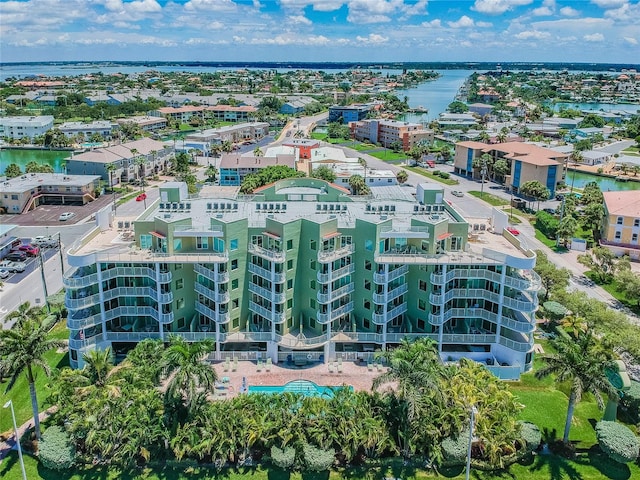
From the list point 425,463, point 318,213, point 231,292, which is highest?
point 318,213

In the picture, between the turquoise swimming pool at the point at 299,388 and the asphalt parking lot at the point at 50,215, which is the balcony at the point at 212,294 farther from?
the asphalt parking lot at the point at 50,215

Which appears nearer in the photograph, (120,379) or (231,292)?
(120,379)

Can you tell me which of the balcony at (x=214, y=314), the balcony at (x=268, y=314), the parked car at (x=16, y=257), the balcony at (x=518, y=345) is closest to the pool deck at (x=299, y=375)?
the balcony at (x=214, y=314)

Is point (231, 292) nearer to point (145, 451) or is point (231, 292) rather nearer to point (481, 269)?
point (145, 451)

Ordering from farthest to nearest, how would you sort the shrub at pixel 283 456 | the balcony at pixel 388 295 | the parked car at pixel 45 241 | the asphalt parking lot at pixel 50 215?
the asphalt parking lot at pixel 50 215 → the parked car at pixel 45 241 → the balcony at pixel 388 295 → the shrub at pixel 283 456

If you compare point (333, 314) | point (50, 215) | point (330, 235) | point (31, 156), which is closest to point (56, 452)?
point (333, 314)

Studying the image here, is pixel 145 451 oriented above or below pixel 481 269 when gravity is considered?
below

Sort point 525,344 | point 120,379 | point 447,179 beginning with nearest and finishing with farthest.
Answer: point 120,379, point 525,344, point 447,179

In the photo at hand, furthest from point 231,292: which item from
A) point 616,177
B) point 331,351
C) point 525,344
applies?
point 616,177
